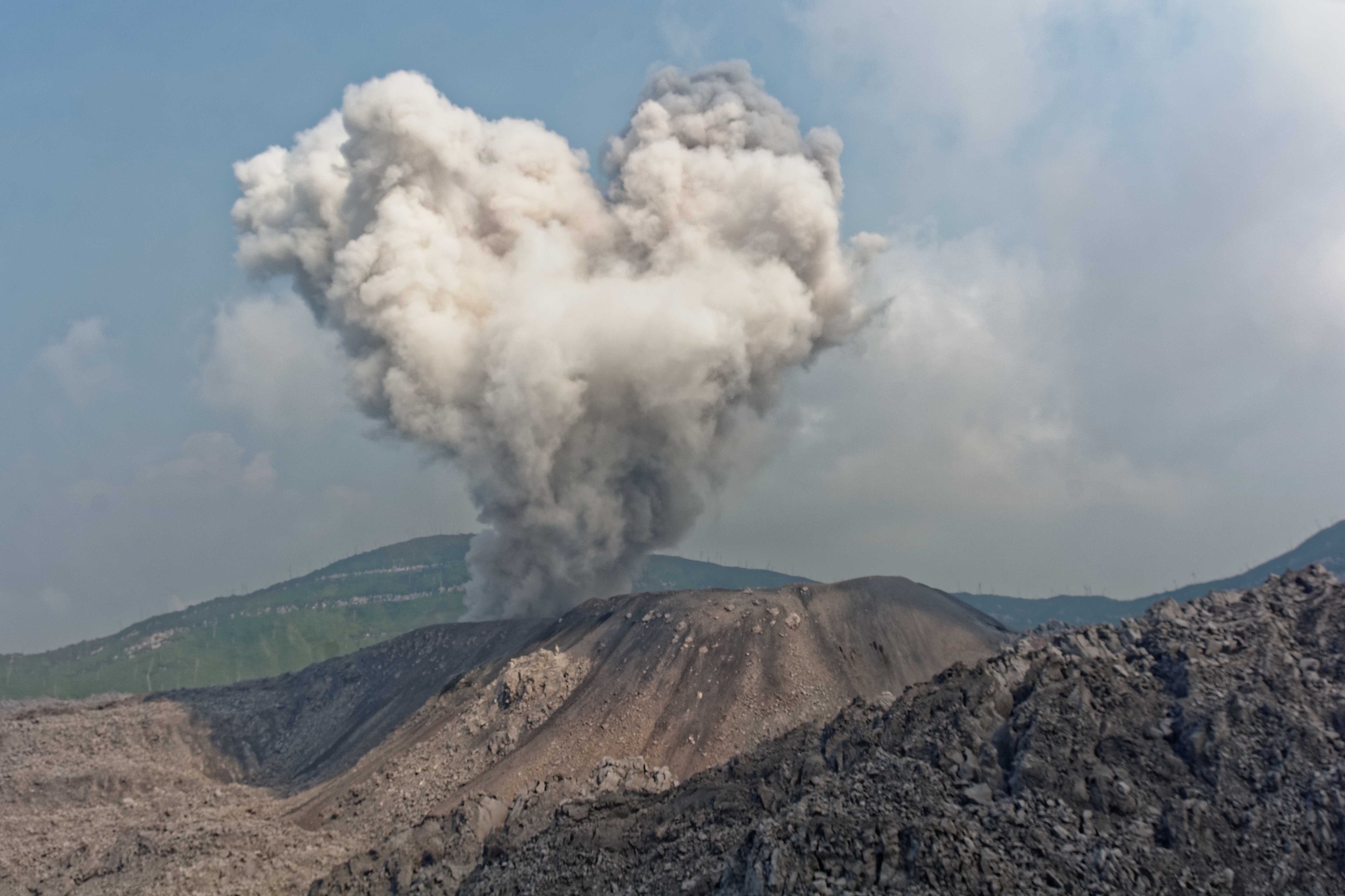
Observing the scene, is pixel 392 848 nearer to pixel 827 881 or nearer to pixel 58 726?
pixel 827 881

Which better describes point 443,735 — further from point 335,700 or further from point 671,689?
point 335,700

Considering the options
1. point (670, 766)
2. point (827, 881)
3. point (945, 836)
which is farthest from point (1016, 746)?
point (670, 766)

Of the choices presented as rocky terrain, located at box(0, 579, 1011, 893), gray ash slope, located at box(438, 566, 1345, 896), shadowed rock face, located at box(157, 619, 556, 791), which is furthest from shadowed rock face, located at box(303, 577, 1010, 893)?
shadowed rock face, located at box(157, 619, 556, 791)

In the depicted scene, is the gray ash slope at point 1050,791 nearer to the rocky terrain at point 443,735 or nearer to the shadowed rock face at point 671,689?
the shadowed rock face at point 671,689

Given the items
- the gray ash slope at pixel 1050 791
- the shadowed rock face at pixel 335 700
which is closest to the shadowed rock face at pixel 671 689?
the gray ash slope at pixel 1050 791

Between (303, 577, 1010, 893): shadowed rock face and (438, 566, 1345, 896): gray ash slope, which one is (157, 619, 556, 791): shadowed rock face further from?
(438, 566, 1345, 896): gray ash slope

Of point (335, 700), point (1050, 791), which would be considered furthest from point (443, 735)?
point (1050, 791)
